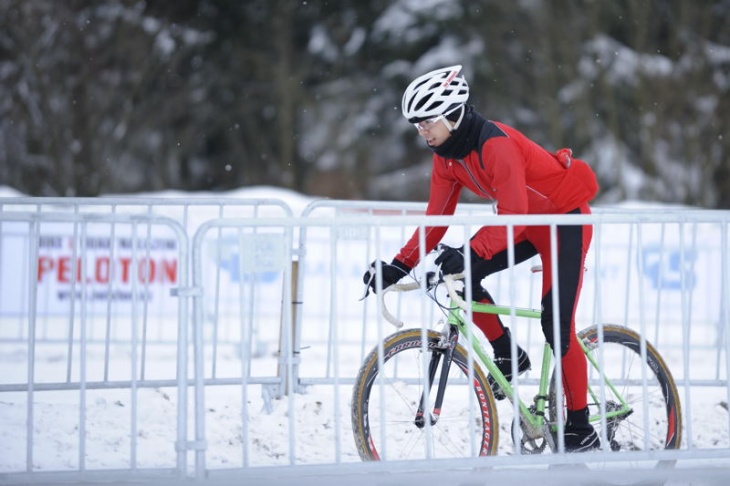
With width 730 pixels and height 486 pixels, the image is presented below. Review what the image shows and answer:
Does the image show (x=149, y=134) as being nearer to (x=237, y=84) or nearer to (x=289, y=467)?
(x=237, y=84)

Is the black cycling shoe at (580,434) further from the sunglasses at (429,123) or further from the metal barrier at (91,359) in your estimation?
the metal barrier at (91,359)

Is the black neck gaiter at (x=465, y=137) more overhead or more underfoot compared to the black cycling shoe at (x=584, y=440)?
more overhead

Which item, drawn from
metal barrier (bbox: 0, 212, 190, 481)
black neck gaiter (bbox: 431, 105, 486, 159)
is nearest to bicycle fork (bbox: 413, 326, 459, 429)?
black neck gaiter (bbox: 431, 105, 486, 159)

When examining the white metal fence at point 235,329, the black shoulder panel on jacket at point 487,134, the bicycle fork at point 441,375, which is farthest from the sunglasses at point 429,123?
the bicycle fork at point 441,375

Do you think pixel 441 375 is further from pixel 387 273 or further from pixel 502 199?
pixel 502 199

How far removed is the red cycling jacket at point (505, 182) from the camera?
453 cm

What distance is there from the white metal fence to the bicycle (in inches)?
6.0

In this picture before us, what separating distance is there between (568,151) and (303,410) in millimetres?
2436

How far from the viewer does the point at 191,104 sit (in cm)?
2962

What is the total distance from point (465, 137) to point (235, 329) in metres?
5.54

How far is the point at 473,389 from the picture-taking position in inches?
183

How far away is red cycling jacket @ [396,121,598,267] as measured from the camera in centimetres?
453

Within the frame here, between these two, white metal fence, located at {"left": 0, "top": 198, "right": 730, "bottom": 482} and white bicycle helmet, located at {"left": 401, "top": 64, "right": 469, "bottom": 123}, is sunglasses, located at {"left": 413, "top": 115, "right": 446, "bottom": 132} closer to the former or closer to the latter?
white bicycle helmet, located at {"left": 401, "top": 64, "right": 469, "bottom": 123}

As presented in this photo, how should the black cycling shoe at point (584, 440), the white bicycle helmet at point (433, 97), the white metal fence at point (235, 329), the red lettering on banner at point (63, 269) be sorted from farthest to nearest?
the red lettering on banner at point (63, 269)
the black cycling shoe at point (584, 440)
the white bicycle helmet at point (433, 97)
the white metal fence at point (235, 329)
